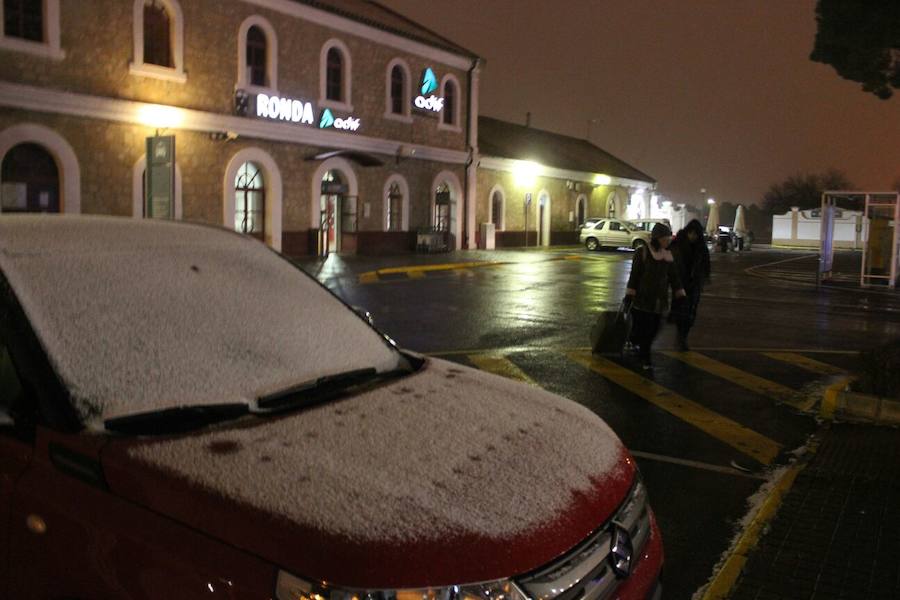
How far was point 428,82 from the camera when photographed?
3194 cm

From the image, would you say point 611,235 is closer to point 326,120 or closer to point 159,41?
point 326,120

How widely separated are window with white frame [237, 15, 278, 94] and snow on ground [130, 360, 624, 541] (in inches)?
910

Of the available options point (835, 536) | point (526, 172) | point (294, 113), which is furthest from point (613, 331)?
point (526, 172)

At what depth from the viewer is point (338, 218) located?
28.9 metres

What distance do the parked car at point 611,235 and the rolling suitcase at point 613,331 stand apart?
30096mm

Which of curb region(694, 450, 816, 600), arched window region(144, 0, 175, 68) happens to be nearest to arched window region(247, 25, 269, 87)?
arched window region(144, 0, 175, 68)

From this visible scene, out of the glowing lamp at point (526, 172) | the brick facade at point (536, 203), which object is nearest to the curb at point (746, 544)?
the brick facade at point (536, 203)

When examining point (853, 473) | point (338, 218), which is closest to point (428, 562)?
point (853, 473)

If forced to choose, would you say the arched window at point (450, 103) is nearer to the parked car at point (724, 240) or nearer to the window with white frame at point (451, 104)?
the window with white frame at point (451, 104)

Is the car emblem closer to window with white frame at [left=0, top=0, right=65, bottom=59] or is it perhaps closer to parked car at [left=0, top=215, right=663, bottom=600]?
parked car at [left=0, top=215, right=663, bottom=600]

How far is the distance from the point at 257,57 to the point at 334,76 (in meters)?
3.64

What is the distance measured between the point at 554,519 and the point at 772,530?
2916mm

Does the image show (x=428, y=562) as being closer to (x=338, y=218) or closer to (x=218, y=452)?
(x=218, y=452)

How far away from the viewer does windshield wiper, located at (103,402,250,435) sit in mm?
2648
